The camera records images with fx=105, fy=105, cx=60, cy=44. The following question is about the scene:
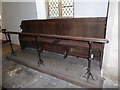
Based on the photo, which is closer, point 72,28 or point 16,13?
point 72,28

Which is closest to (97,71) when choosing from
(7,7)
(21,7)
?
(21,7)

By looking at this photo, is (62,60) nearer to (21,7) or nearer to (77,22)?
(77,22)

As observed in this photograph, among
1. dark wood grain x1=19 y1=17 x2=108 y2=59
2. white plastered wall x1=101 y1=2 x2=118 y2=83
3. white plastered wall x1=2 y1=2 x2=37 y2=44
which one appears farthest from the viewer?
white plastered wall x1=2 y1=2 x2=37 y2=44

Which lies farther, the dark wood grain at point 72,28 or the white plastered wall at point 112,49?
the dark wood grain at point 72,28

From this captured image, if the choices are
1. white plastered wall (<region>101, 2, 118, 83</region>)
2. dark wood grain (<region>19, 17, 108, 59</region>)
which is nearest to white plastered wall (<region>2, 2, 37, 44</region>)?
dark wood grain (<region>19, 17, 108, 59</region>)

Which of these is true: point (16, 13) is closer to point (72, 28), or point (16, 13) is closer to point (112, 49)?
point (72, 28)

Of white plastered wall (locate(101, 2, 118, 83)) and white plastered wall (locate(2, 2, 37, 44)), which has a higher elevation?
white plastered wall (locate(2, 2, 37, 44))

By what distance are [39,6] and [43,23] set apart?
2.25 feet

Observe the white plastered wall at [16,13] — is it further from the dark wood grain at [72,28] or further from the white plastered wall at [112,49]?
the white plastered wall at [112,49]

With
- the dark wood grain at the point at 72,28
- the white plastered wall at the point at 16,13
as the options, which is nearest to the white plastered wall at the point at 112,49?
the dark wood grain at the point at 72,28

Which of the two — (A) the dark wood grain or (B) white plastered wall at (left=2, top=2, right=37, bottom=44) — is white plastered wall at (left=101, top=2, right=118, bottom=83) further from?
(B) white plastered wall at (left=2, top=2, right=37, bottom=44)

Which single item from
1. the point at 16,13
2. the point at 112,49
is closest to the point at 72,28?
the point at 112,49

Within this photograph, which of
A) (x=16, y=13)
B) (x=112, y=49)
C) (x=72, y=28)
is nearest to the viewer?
(x=112, y=49)

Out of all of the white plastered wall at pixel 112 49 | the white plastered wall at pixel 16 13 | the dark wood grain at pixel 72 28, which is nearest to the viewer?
the white plastered wall at pixel 112 49
